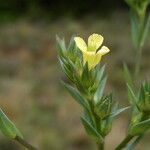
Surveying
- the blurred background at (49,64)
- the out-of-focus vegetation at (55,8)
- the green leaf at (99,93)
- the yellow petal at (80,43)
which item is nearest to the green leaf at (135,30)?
the green leaf at (99,93)

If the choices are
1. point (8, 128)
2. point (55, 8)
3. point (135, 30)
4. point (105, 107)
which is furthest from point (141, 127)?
point (55, 8)

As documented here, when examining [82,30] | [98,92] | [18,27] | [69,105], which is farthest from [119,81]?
[98,92]

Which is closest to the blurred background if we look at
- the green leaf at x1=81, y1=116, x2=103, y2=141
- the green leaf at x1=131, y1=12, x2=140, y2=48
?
the green leaf at x1=131, y1=12, x2=140, y2=48

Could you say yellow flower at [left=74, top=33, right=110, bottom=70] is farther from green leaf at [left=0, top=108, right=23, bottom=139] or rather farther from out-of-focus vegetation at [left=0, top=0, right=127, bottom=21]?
out-of-focus vegetation at [left=0, top=0, right=127, bottom=21]

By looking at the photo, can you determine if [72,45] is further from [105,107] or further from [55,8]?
[55,8]

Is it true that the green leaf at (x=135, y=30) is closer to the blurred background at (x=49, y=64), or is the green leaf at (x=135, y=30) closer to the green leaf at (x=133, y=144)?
the green leaf at (x=133, y=144)
